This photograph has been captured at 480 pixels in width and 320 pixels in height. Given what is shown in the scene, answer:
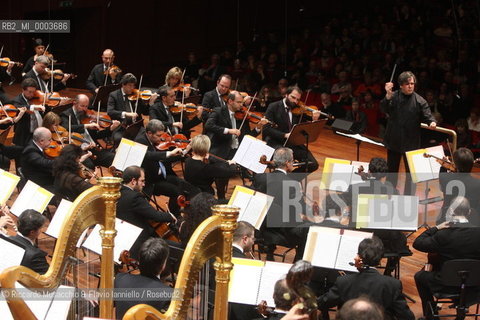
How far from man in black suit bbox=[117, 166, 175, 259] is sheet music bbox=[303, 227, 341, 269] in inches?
57.1

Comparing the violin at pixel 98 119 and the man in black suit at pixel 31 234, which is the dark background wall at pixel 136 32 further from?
the man in black suit at pixel 31 234

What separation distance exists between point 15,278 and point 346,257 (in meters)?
2.74

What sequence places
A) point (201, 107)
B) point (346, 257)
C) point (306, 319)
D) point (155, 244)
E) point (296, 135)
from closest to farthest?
1. point (306, 319)
2. point (155, 244)
3. point (346, 257)
4. point (296, 135)
5. point (201, 107)

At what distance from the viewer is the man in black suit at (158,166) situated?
7.30 metres

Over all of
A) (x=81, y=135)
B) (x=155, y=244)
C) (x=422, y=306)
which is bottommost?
(x=422, y=306)

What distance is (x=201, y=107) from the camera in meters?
8.88

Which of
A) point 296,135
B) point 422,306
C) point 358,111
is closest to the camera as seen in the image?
point 422,306

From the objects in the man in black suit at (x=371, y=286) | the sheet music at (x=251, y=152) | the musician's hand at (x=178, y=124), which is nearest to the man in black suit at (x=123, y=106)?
the musician's hand at (x=178, y=124)

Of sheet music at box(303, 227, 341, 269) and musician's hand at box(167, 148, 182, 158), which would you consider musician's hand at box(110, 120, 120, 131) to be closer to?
musician's hand at box(167, 148, 182, 158)

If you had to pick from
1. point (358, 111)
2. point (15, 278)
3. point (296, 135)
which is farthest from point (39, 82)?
point (15, 278)

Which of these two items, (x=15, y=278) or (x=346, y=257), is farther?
(x=346, y=257)

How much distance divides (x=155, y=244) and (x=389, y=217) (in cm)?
222

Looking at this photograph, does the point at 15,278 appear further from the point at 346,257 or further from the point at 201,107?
the point at 201,107

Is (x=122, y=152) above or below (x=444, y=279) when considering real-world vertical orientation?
above
